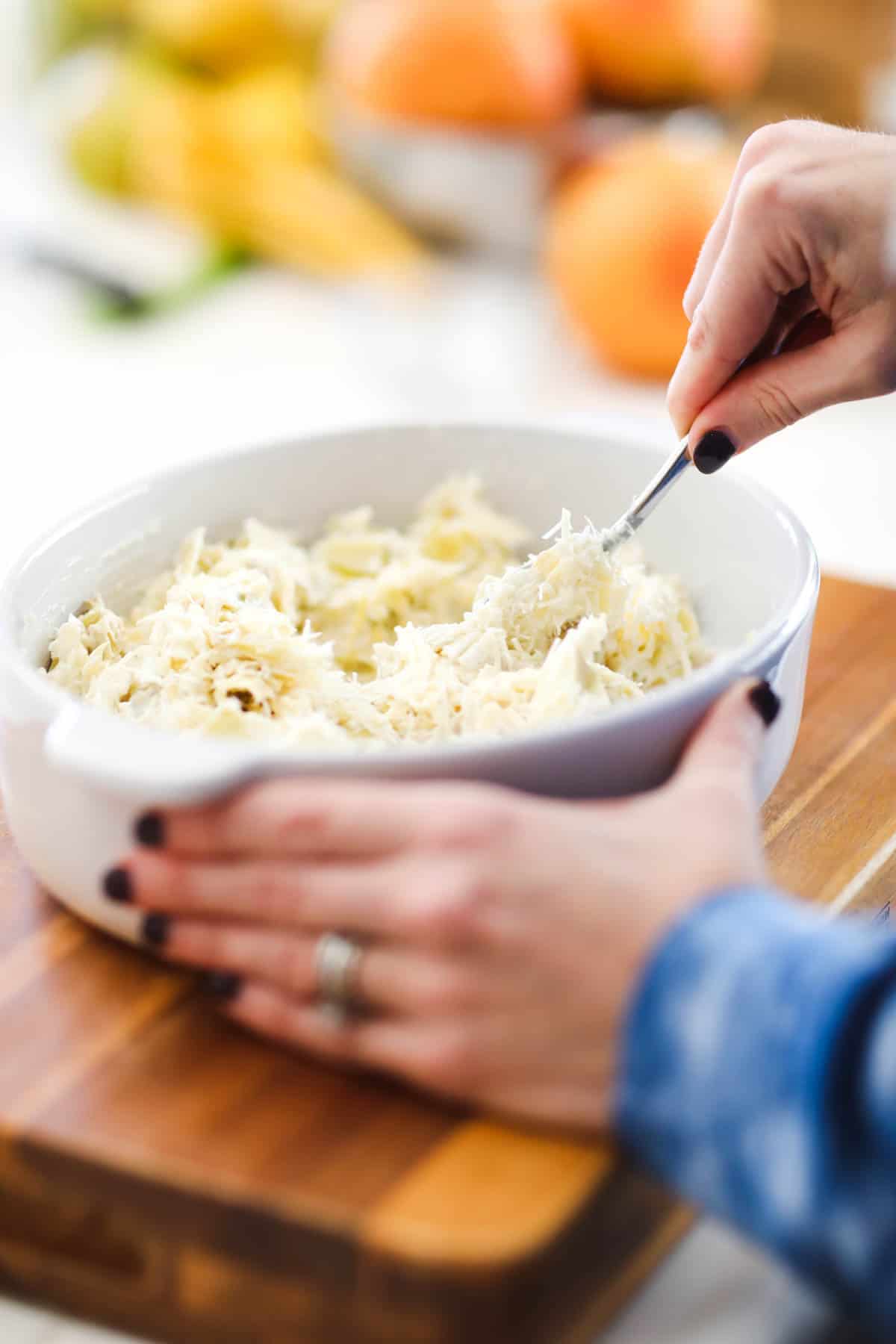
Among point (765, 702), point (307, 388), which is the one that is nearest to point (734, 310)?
point (765, 702)

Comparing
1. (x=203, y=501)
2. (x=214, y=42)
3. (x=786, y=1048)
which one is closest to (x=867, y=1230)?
(x=786, y=1048)

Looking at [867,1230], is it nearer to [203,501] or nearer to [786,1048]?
[786,1048]

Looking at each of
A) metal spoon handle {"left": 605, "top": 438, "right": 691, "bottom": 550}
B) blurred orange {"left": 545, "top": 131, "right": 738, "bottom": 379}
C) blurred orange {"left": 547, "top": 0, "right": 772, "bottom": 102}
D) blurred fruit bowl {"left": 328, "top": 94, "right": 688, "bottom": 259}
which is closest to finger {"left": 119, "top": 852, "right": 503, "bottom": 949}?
metal spoon handle {"left": 605, "top": 438, "right": 691, "bottom": 550}

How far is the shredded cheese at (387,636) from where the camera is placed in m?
0.71

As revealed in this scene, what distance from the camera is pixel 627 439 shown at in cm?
88

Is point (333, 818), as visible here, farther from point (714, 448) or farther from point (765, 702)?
point (714, 448)

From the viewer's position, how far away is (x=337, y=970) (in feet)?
1.76

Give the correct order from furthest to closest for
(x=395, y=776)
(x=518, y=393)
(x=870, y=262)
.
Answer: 1. (x=518, y=393)
2. (x=870, y=262)
3. (x=395, y=776)

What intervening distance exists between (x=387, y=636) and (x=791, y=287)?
0.96 feet

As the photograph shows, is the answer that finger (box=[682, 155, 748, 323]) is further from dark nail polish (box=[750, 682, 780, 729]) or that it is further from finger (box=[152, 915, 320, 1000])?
finger (box=[152, 915, 320, 1000])

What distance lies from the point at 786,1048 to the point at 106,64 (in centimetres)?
164

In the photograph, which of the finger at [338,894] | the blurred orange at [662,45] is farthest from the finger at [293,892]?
the blurred orange at [662,45]

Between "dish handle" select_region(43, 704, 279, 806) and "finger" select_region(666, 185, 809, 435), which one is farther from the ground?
"finger" select_region(666, 185, 809, 435)

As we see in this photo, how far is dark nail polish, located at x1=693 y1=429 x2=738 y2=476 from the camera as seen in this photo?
2.58 ft
